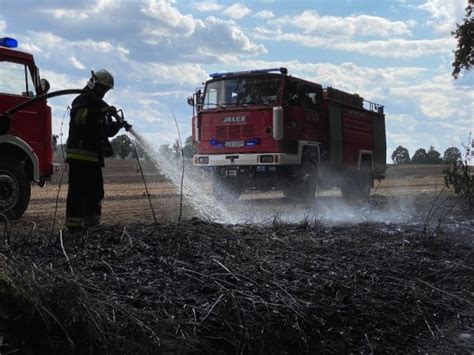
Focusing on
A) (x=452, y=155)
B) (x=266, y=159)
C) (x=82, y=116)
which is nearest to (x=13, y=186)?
(x=82, y=116)

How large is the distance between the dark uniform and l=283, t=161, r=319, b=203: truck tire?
7.79 meters

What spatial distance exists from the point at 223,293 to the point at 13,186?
6428 millimetres

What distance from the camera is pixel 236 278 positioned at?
3.54 meters

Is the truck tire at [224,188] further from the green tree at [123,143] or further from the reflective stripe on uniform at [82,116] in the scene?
the reflective stripe on uniform at [82,116]

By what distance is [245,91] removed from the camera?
13.0 m

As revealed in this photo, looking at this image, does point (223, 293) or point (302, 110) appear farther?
point (302, 110)

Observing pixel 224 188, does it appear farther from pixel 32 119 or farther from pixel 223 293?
pixel 223 293

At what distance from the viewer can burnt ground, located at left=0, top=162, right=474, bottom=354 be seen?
8.70 feet

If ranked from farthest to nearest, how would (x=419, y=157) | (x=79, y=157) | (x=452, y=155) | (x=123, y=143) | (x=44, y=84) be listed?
(x=419, y=157) < (x=452, y=155) < (x=44, y=84) < (x=123, y=143) < (x=79, y=157)

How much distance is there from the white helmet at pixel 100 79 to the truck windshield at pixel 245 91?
7132 mm

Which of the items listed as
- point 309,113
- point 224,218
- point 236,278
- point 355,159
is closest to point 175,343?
point 236,278

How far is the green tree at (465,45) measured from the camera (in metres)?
19.2

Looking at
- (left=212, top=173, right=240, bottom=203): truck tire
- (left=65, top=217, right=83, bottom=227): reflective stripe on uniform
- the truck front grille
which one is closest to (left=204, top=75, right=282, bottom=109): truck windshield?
the truck front grille

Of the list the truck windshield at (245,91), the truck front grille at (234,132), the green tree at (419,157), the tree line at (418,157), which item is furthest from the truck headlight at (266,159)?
the green tree at (419,157)
